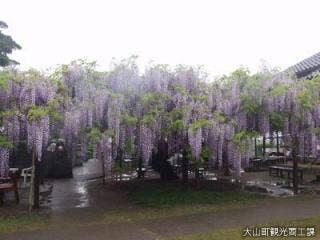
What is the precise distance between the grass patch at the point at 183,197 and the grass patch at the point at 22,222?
2702 millimetres

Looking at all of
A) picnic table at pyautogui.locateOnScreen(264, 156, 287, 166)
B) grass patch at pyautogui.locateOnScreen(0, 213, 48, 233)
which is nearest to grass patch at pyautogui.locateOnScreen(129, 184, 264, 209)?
grass patch at pyautogui.locateOnScreen(0, 213, 48, 233)

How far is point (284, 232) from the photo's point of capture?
26.7ft

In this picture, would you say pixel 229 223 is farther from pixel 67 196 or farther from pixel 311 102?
pixel 67 196

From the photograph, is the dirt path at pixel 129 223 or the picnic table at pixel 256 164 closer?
the dirt path at pixel 129 223

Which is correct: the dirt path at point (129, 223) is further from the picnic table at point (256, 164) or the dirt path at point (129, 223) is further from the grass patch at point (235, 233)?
the picnic table at point (256, 164)

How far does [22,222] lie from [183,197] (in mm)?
4275

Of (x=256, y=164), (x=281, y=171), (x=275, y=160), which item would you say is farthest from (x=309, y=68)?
(x=275, y=160)

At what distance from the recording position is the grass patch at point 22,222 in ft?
29.6

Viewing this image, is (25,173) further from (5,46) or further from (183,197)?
(183,197)

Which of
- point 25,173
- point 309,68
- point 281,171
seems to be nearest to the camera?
point 25,173

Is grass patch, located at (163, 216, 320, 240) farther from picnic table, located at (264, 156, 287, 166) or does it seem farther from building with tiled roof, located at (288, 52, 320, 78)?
picnic table, located at (264, 156, 287, 166)

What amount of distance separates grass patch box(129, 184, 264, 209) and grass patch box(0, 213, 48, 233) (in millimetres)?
2702

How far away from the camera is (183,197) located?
12094 mm

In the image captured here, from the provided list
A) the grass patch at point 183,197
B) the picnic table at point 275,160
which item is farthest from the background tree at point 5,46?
the picnic table at point 275,160
